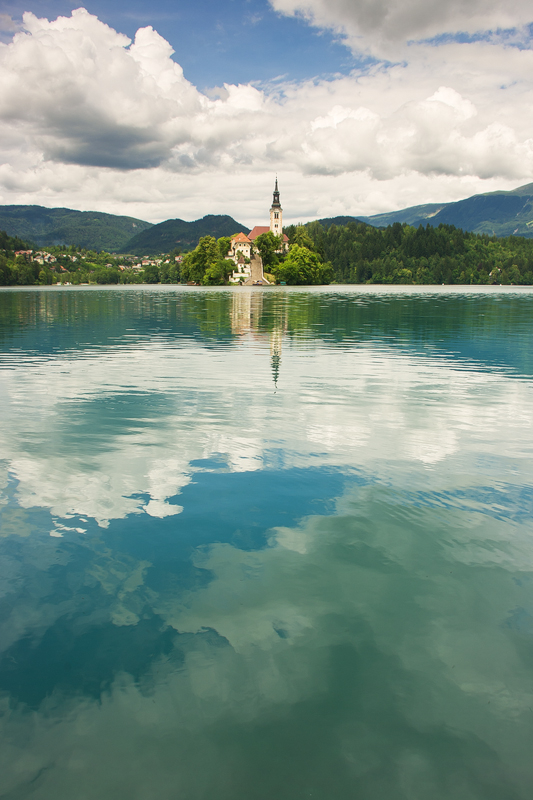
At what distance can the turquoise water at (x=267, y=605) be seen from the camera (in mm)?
3826

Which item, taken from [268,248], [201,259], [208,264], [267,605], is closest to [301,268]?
[268,248]

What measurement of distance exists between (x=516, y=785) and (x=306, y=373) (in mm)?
16450

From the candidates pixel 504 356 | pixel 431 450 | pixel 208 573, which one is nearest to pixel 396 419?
pixel 431 450

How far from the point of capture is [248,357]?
24172 millimetres

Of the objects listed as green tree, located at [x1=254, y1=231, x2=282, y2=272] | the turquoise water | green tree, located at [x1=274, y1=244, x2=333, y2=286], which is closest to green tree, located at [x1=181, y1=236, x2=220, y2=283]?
green tree, located at [x1=254, y1=231, x2=282, y2=272]

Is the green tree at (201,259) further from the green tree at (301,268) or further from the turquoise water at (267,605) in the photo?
the turquoise water at (267,605)

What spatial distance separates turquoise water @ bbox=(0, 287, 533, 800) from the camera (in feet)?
12.6

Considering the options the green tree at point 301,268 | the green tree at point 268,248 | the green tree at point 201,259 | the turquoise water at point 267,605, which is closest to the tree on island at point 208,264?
the green tree at point 201,259

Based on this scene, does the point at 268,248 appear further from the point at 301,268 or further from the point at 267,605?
the point at 267,605

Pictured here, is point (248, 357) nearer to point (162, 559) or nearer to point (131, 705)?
point (162, 559)

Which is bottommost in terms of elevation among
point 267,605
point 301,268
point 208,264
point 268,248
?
point 267,605

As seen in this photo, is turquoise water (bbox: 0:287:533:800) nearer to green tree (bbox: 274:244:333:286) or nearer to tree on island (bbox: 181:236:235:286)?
green tree (bbox: 274:244:333:286)

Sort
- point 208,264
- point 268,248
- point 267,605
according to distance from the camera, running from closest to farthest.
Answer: point 267,605 → point 208,264 → point 268,248

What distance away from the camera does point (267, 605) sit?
18.3 feet
